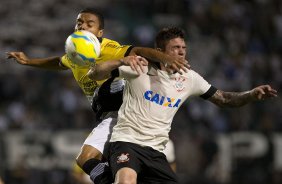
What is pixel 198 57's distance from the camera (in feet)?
56.6

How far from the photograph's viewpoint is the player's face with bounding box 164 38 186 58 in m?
7.57

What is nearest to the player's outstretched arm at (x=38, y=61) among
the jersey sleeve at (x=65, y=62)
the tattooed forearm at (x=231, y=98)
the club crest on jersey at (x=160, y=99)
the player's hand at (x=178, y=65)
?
the jersey sleeve at (x=65, y=62)

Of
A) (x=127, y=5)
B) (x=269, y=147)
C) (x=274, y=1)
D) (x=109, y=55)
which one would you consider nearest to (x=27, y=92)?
(x=127, y=5)

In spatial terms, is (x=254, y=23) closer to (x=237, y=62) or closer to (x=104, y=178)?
(x=237, y=62)

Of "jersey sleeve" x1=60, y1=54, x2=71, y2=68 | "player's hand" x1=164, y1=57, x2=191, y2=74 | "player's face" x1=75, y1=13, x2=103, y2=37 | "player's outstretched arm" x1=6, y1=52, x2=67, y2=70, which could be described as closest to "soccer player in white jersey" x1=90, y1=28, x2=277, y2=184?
"player's hand" x1=164, y1=57, x2=191, y2=74

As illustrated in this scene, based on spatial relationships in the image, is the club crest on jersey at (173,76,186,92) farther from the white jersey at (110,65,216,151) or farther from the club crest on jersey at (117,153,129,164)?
the club crest on jersey at (117,153,129,164)

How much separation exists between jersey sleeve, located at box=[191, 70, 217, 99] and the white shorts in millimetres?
922

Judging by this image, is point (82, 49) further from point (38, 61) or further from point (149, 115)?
point (38, 61)

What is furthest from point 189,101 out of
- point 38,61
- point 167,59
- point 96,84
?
point 167,59

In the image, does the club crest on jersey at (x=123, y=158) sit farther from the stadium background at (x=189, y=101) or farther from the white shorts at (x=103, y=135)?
the stadium background at (x=189, y=101)

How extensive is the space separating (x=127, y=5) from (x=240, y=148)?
5431 mm

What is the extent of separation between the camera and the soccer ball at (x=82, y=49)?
7301 millimetres

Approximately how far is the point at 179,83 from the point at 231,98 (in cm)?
65

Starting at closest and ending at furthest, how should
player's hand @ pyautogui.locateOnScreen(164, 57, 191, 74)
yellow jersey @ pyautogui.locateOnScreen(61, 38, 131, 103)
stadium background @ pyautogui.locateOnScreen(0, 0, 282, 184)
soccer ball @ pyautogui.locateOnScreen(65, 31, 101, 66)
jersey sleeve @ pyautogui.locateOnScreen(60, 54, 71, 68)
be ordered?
player's hand @ pyautogui.locateOnScreen(164, 57, 191, 74) < soccer ball @ pyautogui.locateOnScreen(65, 31, 101, 66) < yellow jersey @ pyautogui.locateOnScreen(61, 38, 131, 103) < jersey sleeve @ pyautogui.locateOnScreen(60, 54, 71, 68) < stadium background @ pyautogui.locateOnScreen(0, 0, 282, 184)
